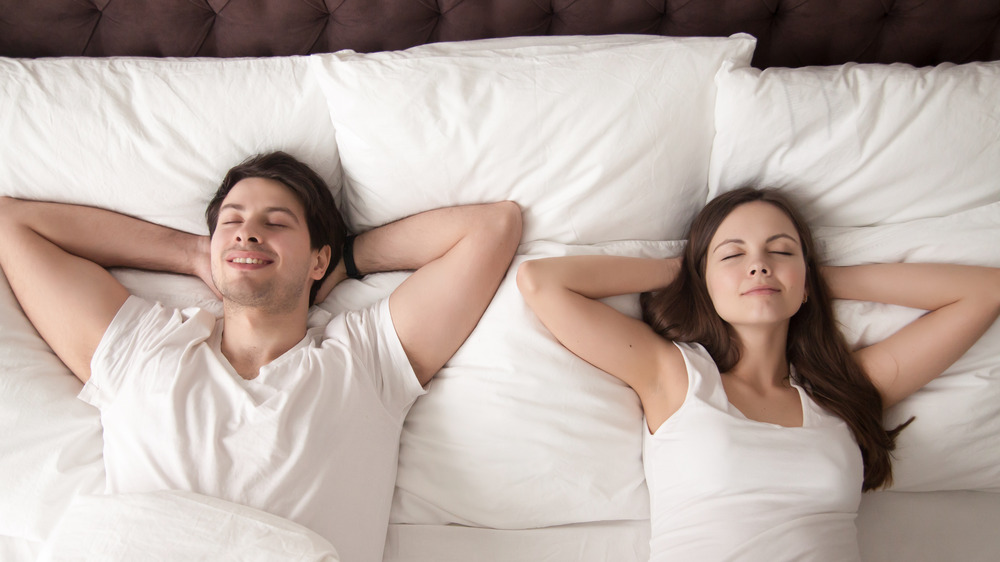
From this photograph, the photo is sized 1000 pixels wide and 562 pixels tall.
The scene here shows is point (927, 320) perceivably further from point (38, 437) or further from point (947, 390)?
point (38, 437)

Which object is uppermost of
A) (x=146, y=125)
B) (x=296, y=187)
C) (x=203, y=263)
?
(x=146, y=125)

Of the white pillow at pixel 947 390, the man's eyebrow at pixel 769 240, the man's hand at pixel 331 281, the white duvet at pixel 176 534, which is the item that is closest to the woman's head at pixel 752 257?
the man's eyebrow at pixel 769 240

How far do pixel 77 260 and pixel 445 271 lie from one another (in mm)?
949

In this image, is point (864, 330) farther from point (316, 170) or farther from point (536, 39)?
point (316, 170)

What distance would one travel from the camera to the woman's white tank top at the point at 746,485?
1384 millimetres

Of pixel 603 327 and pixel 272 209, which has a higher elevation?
pixel 272 209

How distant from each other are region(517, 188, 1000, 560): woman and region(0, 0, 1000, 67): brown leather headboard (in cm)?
56

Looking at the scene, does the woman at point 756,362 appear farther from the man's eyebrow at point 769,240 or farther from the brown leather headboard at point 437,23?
the brown leather headboard at point 437,23

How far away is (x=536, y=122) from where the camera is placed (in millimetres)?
1621

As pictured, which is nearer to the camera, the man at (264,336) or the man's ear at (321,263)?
the man at (264,336)

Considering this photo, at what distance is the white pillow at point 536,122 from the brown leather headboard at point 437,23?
5.9 inches

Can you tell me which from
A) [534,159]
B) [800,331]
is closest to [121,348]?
[534,159]

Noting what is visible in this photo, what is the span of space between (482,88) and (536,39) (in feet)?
0.82

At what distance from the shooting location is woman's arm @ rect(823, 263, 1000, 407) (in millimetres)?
1539
